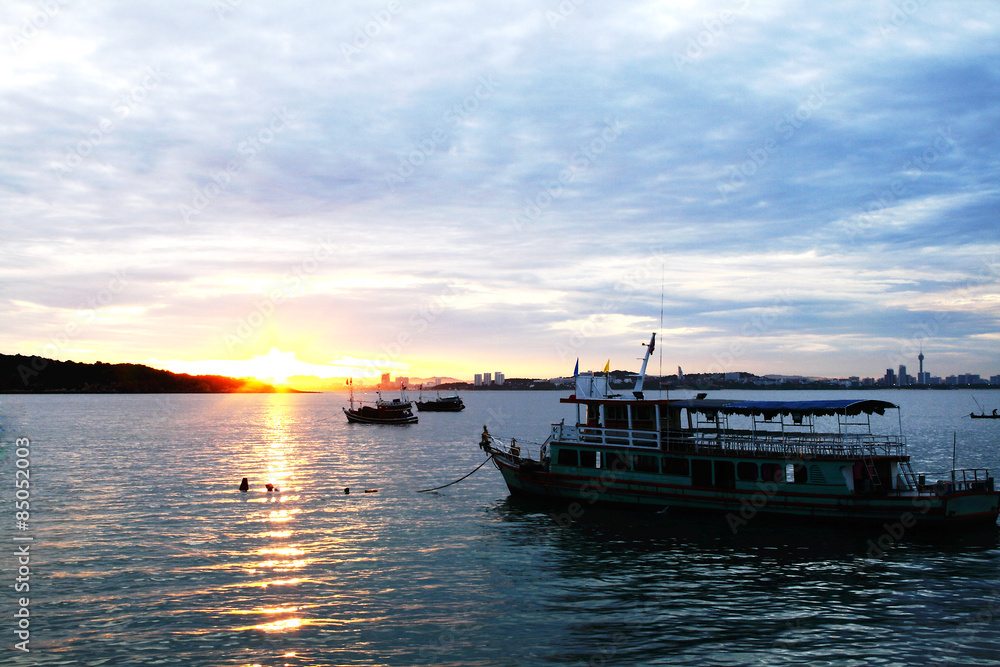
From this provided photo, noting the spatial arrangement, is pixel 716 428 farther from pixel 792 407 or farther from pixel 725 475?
pixel 792 407

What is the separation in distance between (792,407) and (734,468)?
4213 millimetres

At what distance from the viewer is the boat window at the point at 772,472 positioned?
1329 inches

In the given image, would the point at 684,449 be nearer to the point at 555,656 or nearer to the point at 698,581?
the point at 698,581

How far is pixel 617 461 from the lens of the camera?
37875 mm

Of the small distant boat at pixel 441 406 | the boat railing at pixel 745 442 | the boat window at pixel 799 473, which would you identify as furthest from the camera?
the small distant boat at pixel 441 406

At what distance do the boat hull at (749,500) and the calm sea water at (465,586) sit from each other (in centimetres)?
81

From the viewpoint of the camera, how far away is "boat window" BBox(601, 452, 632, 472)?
37688 millimetres

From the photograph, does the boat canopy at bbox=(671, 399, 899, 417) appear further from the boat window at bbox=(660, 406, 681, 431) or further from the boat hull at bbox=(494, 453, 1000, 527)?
the boat hull at bbox=(494, 453, 1000, 527)

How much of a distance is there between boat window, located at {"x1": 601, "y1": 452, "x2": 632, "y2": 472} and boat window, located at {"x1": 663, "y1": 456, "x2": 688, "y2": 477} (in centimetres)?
202

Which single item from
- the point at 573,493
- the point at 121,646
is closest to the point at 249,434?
the point at 573,493

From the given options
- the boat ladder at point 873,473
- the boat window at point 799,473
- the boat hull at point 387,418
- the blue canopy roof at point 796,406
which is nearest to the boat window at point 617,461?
the blue canopy roof at point 796,406

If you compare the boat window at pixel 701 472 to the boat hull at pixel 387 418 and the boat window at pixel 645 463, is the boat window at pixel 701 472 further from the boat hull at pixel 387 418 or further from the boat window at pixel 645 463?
the boat hull at pixel 387 418

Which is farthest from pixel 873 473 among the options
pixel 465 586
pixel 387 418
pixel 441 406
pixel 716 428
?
pixel 441 406

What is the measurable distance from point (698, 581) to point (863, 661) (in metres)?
7.20
